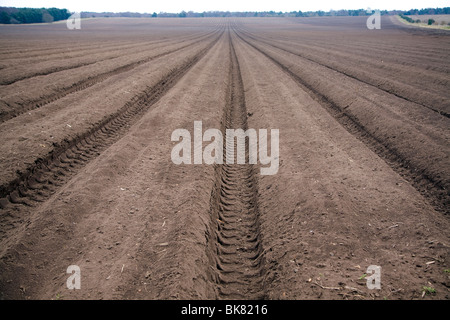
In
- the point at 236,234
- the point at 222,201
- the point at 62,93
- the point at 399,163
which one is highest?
the point at 62,93

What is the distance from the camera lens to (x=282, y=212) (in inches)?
206

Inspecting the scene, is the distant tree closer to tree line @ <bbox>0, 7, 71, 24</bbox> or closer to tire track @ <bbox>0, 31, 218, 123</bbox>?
tree line @ <bbox>0, 7, 71, 24</bbox>

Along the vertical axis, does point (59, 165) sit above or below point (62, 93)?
below

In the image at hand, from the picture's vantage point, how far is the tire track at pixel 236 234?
395 cm

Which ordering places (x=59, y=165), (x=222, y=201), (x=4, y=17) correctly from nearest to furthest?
(x=222, y=201), (x=59, y=165), (x=4, y=17)

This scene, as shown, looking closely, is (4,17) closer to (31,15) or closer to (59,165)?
(31,15)

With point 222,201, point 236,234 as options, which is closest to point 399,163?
point 222,201

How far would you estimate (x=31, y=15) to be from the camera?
84.1 metres

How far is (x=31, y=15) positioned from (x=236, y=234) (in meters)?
107

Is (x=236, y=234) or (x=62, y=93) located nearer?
(x=236, y=234)

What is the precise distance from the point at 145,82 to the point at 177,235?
451 inches

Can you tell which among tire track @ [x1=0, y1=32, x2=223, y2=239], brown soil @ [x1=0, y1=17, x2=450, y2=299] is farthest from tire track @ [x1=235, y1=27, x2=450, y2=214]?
tire track @ [x1=0, y1=32, x2=223, y2=239]

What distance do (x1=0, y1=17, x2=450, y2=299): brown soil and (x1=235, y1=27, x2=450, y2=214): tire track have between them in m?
0.04

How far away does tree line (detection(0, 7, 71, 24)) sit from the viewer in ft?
245
